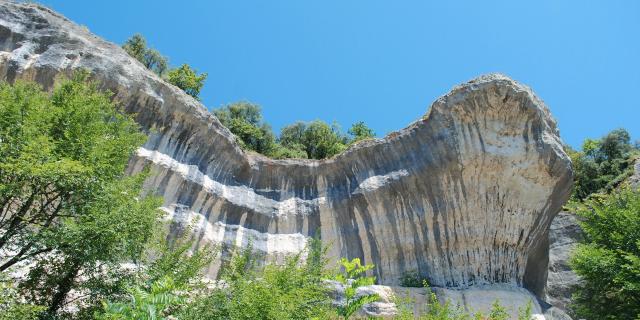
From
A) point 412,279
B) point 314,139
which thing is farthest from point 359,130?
point 412,279

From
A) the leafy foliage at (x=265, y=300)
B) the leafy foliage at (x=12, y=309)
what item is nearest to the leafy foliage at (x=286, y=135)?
the leafy foliage at (x=265, y=300)

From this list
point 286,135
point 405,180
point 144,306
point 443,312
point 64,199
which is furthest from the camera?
point 286,135

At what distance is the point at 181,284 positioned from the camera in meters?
11.2

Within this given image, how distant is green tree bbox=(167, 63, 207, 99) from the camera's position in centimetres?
3534

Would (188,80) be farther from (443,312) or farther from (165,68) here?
(443,312)

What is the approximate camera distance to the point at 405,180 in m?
20.5

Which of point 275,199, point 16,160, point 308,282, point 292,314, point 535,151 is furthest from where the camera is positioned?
point 275,199

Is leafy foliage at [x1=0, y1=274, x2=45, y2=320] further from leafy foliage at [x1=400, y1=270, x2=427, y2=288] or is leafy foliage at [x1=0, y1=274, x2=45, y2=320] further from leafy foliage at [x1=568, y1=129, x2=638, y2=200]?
leafy foliage at [x1=568, y1=129, x2=638, y2=200]

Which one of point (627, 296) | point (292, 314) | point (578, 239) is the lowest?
point (292, 314)

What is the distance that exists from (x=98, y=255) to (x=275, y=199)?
37.8ft

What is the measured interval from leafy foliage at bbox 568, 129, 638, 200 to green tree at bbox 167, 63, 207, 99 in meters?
21.9

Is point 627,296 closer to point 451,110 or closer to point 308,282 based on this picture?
point 451,110

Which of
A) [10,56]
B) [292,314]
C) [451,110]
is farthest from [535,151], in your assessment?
[10,56]

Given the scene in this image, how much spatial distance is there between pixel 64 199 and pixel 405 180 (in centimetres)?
1217
